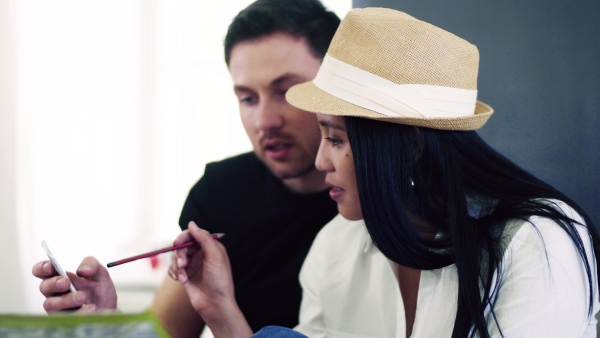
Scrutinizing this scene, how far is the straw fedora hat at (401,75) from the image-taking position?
39.4 inches

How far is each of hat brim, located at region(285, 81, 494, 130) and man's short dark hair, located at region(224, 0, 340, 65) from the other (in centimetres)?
19

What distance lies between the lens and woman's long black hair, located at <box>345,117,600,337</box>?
3.28 ft

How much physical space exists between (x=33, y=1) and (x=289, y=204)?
631 millimetres

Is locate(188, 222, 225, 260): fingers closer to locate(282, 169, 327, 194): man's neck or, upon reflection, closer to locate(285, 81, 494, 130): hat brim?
locate(282, 169, 327, 194): man's neck

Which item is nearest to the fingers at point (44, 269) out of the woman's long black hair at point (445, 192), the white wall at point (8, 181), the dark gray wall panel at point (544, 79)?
the white wall at point (8, 181)

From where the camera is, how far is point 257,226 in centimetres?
129

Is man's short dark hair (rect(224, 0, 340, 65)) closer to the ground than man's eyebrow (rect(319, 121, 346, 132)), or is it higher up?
higher up

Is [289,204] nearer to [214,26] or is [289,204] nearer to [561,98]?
[214,26]

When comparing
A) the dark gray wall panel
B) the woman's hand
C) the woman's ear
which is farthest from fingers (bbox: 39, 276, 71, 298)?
the dark gray wall panel

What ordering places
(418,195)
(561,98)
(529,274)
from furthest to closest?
(561,98), (418,195), (529,274)

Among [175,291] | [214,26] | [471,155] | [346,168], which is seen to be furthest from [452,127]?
[175,291]

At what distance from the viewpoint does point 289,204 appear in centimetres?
129

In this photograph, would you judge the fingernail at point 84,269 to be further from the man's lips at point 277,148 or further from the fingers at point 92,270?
the man's lips at point 277,148

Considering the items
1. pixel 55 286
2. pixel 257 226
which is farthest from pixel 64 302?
pixel 257 226
